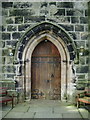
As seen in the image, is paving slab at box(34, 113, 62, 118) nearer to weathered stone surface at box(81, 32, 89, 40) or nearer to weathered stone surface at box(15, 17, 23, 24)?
weathered stone surface at box(81, 32, 89, 40)

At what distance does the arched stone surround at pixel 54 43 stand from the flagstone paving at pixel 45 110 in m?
0.52

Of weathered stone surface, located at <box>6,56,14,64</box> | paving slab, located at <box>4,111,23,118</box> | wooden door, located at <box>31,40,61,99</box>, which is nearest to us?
paving slab, located at <box>4,111,23,118</box>

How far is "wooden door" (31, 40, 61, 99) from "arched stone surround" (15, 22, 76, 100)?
0.25 m

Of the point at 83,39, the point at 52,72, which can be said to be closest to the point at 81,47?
the point at 83,39

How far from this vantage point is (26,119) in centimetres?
454

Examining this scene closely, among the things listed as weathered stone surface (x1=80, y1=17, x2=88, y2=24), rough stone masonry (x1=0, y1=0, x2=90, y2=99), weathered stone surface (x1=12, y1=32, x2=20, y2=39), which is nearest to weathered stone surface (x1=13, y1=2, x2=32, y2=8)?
rough stone masonry (x1=0, y1=0, x2=90, y2=99)

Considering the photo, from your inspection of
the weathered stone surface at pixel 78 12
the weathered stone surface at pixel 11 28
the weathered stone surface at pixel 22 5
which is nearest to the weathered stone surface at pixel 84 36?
the weathered stone surface at pixel 78 12

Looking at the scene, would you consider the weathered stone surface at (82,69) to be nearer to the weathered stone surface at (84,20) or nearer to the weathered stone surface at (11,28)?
the weathered stone surface at (84,20)

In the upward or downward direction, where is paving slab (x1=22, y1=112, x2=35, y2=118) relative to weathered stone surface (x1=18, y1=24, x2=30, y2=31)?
downward

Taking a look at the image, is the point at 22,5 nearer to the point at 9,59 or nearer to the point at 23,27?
the point at 23,27

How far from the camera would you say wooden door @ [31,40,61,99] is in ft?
21.7

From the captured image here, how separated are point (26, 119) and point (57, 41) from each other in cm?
293

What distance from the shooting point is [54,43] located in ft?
21.1

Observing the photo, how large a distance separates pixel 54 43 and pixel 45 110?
7.78 ft
